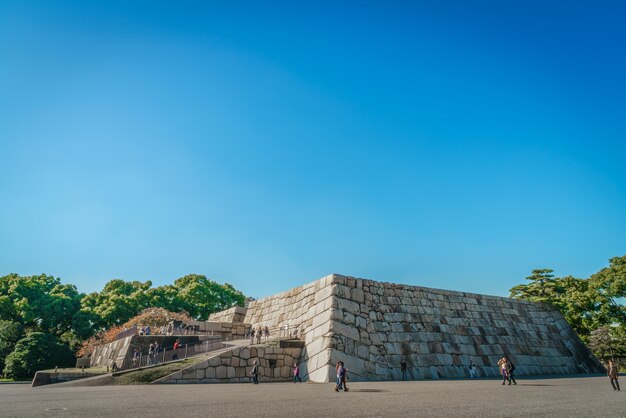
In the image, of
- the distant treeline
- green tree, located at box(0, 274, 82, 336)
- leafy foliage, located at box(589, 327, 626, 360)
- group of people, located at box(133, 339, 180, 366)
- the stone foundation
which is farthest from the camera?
green tree, located at box(0, 274, 82, 336)

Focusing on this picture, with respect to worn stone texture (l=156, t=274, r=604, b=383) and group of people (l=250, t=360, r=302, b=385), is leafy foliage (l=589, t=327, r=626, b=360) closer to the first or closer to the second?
worn stone texture (l=156, t=274, r=604, b=383)

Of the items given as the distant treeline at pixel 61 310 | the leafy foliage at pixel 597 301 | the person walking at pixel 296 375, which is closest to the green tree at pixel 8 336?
the distant treeline at pixel 61 310

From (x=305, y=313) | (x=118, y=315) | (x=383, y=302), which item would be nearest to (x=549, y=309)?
(x=383, y=302)

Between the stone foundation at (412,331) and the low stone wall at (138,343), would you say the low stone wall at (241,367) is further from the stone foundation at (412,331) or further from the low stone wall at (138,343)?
the low stone wall at (138,343)

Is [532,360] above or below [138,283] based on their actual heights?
below

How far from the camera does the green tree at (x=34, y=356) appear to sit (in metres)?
30.9

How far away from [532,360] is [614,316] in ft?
49.0

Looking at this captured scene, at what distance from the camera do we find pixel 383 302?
79.7 feet

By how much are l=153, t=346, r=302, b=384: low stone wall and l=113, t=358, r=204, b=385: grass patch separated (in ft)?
1.31

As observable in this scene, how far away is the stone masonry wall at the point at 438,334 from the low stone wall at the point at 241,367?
3.01 meters

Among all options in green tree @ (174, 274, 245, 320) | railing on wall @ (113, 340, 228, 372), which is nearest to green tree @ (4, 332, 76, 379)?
green tree @ (174, 274, 245, 320)

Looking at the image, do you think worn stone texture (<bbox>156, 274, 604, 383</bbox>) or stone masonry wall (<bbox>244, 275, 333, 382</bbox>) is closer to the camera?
stone masonry wall (<bbox>244, 275, 333, 382</bbox>)

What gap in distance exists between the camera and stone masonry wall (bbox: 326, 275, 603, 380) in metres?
21.2

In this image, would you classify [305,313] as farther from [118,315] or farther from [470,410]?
[118,315]
